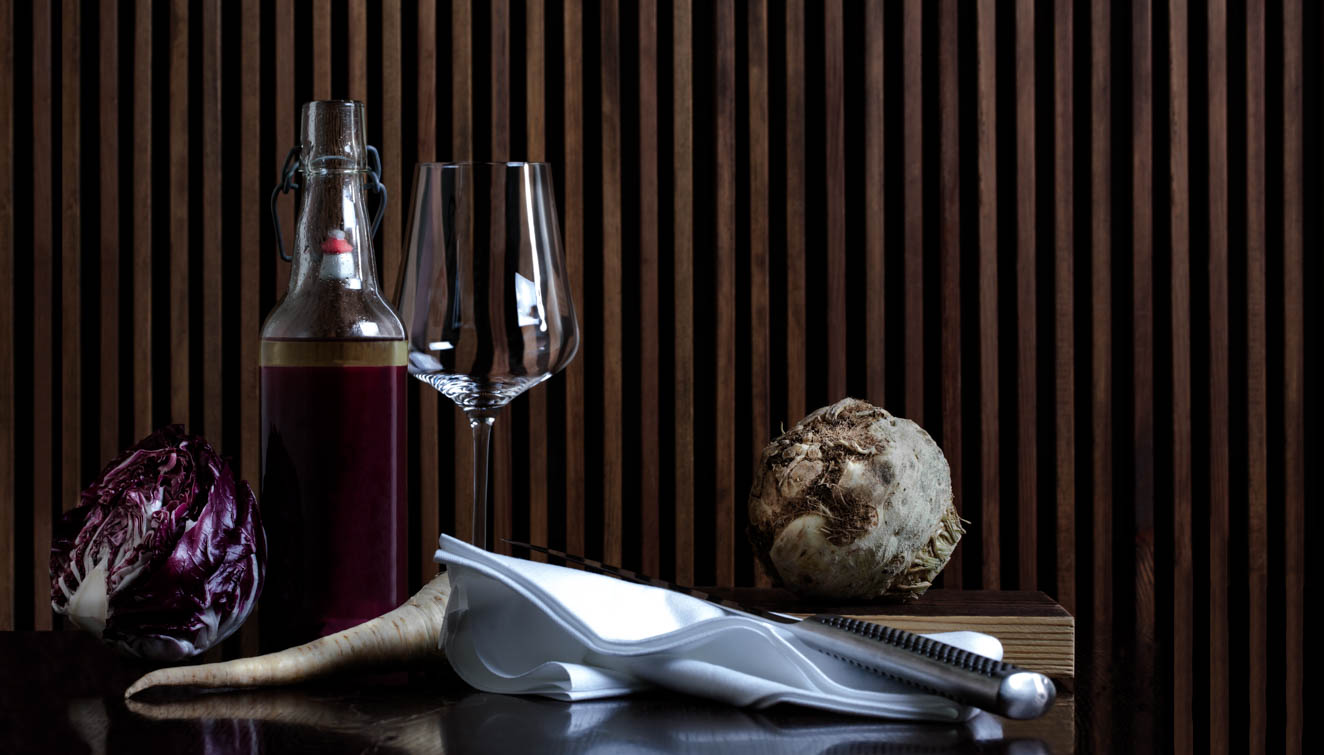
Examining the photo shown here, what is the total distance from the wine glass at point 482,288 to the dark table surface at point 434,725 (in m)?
0.18

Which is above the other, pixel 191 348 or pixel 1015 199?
pixel 1015 199

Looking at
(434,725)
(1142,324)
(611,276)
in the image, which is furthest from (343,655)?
(1142,324)

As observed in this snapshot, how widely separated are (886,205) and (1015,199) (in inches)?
7.6

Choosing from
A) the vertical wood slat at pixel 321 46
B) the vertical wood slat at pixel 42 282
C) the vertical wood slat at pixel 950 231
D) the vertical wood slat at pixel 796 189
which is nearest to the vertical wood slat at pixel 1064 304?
the vertical wood slat at pixel 950 231

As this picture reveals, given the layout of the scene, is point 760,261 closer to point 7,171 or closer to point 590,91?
point 590,91

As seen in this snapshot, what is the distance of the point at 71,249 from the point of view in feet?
6.31

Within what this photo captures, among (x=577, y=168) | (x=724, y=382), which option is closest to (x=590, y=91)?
(x=577, y=168)

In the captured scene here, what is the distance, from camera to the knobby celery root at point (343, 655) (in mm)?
560

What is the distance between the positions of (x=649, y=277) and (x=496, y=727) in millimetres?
1419

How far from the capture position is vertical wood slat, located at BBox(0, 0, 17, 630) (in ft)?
6.31

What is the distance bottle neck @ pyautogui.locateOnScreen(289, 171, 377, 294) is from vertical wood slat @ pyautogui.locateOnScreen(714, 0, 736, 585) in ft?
3.96

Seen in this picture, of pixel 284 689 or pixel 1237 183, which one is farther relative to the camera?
pixel 1237 183

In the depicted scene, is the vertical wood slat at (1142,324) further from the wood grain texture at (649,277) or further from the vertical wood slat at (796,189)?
the wood grain texture at (649,277)

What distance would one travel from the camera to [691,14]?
1880mm
